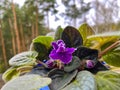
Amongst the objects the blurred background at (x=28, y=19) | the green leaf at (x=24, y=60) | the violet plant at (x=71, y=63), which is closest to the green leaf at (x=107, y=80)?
the violet plant at (x=71, y=63)

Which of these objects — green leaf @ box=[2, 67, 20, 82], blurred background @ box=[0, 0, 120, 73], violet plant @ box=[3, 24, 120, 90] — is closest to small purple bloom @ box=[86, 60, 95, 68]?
violet plant @ box=[3, 24, 120, 90]

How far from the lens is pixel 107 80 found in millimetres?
361

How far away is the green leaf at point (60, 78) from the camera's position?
0.36m

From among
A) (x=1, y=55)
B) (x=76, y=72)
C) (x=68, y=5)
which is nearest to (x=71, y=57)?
(x=76, y=72)

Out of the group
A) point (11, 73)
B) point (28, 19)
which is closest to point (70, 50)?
point (11, 73)

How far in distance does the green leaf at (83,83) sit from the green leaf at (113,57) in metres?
0.12

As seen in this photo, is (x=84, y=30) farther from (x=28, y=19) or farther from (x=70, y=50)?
(x=28, y=19)

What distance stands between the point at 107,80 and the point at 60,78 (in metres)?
0.06

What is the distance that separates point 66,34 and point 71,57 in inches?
1.5

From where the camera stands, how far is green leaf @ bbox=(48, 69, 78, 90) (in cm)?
36

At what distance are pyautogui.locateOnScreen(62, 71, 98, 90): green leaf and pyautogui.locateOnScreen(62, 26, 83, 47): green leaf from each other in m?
0.08

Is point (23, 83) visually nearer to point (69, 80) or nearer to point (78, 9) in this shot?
point (69, 80)

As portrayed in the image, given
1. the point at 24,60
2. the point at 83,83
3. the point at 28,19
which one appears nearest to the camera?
the point at 83,83

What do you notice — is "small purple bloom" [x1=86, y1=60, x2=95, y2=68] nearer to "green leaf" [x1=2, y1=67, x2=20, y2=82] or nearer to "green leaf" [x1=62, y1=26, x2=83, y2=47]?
"green leaf" [x1=62, y1=26, x2=83, y2=47]
